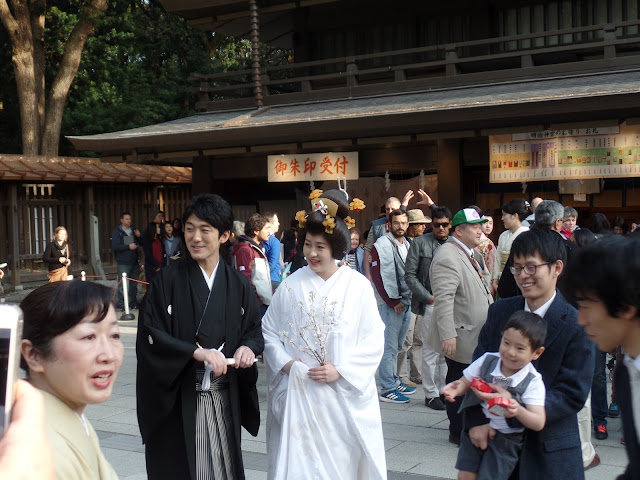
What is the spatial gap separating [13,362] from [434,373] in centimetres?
575

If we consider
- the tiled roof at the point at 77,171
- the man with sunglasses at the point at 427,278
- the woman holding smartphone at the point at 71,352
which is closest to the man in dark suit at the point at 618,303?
the woman holding smartphone at the point at 71,352

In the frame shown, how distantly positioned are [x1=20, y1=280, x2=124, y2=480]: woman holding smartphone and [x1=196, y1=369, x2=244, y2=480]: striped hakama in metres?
1.67

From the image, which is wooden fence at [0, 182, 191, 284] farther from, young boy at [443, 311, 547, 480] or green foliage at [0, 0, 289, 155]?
young boy at [443, 311, 547, 480]

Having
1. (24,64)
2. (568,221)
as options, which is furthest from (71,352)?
(24,64)

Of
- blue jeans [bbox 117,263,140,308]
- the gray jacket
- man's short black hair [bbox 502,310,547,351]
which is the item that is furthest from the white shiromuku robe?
blue jeans [bbox 117,263,140,308]

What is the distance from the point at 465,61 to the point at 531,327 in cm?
883

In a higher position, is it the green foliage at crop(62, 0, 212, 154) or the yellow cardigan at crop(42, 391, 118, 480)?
the green foliage at crop(62, 0, 212, 154)

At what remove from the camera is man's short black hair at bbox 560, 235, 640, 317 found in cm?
167

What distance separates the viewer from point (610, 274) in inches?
66.8

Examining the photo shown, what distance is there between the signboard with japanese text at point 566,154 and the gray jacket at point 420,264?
3.93 meters

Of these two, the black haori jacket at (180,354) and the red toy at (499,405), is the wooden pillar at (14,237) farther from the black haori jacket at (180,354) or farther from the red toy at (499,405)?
the red toy at (499,405)


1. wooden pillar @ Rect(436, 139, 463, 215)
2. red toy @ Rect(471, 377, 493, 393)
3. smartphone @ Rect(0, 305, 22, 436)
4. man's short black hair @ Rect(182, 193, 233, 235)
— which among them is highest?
wooden pillar @ Rect(436, 139, 463, 215)

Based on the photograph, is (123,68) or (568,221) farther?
(123,68)

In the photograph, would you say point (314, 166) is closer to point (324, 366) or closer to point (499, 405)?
point (324, 366)
